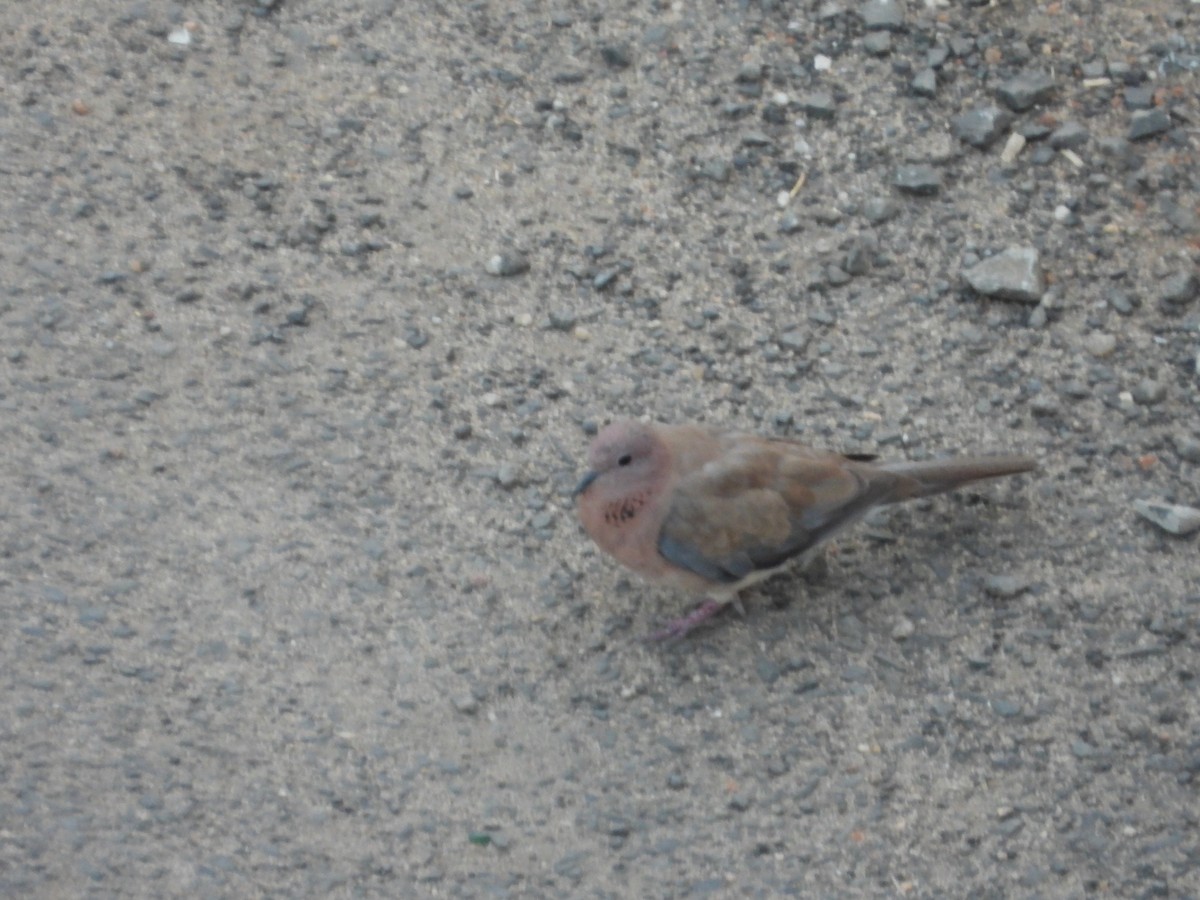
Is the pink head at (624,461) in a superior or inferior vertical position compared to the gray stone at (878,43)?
inferior

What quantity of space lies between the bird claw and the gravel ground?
0.06 meters

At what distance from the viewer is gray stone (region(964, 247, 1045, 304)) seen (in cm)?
504

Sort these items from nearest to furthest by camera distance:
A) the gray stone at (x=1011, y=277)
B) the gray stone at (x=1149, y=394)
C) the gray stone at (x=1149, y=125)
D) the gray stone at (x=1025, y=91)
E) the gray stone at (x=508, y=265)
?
the gray stone at (x=1149, y=394) < the gray stone at (x=1011, y=277) < the gray stone at (x=508, y=265) < the gray stone at (x=1149, y=125) < the gray stone at (x=1025, y=91)

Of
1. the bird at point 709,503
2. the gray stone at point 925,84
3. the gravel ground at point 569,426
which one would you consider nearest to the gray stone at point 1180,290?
the gravel ground at point 569,426

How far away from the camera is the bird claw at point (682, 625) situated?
4363 mm

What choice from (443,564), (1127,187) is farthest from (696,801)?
(1127,187)

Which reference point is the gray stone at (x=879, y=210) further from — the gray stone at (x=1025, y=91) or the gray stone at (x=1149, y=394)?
the gray stone at (x=1149, y=394)

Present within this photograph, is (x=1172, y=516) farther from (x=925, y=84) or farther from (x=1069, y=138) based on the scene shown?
(x=925, y=84)

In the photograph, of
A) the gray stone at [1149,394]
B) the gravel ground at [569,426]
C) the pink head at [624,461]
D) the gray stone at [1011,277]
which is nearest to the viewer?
the gravel ground at [569,426]

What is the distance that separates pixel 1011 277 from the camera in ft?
16.6

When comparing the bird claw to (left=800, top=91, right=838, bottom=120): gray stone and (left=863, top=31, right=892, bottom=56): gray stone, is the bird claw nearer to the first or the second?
(left=800, top=91, right=838, bottom=120): gray stone

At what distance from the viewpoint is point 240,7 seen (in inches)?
240

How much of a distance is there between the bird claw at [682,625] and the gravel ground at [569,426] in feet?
0.18

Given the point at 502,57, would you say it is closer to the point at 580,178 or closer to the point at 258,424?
the point at 580,178
